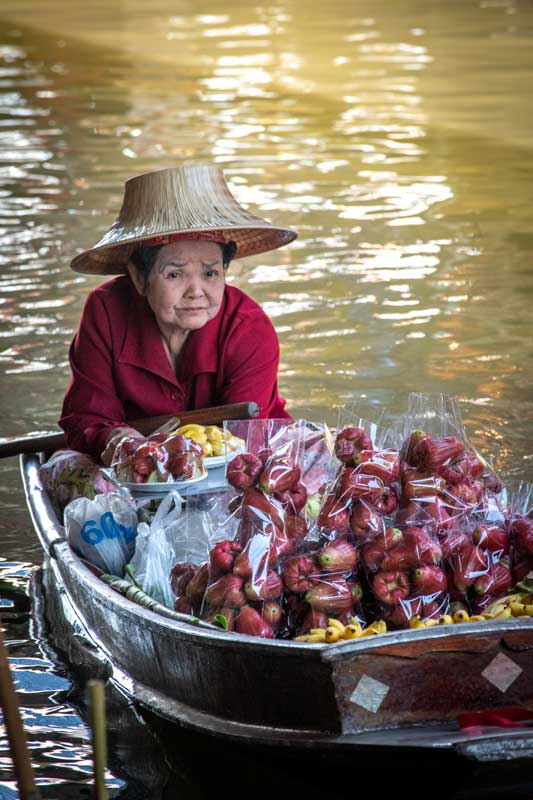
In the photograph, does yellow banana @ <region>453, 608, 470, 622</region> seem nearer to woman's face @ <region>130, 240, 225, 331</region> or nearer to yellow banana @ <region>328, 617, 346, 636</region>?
yellow banana @ <region>328, 617, 346, 636</region>

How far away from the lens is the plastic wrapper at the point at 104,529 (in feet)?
9.85

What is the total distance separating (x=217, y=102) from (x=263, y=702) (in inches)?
375

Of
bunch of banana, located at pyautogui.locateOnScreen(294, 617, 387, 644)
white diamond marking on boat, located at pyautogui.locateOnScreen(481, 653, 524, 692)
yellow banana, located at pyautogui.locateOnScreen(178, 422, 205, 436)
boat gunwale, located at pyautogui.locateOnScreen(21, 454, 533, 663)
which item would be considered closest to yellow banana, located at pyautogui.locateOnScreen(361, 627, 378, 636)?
bunch of banana, located at pyautogui.locateOnScreen(294, 617, 387, 644)

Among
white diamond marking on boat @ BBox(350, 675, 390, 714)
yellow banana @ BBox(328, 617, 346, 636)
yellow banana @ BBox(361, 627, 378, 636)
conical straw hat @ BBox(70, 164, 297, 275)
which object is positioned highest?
conical straw hat @ BBox(70, 164, 297, 275)

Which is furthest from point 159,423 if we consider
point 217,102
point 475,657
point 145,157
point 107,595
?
A: point 217,102

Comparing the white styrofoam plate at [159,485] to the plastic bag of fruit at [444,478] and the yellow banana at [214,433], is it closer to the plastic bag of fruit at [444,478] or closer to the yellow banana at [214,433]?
the yellow banana at [214,433]

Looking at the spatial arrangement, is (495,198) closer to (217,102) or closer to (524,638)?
(217,102)

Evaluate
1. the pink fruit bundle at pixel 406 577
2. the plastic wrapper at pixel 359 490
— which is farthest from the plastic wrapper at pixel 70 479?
the pink fruit bundle at pixel 406 577

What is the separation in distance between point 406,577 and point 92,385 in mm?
1263

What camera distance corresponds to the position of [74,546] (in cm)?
308

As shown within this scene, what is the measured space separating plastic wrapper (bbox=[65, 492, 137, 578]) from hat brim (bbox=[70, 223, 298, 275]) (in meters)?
0.74

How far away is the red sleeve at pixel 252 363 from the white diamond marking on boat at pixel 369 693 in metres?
1.38

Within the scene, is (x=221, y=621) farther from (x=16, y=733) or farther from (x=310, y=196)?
(x=310, y=196)

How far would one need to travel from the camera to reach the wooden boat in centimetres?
235
